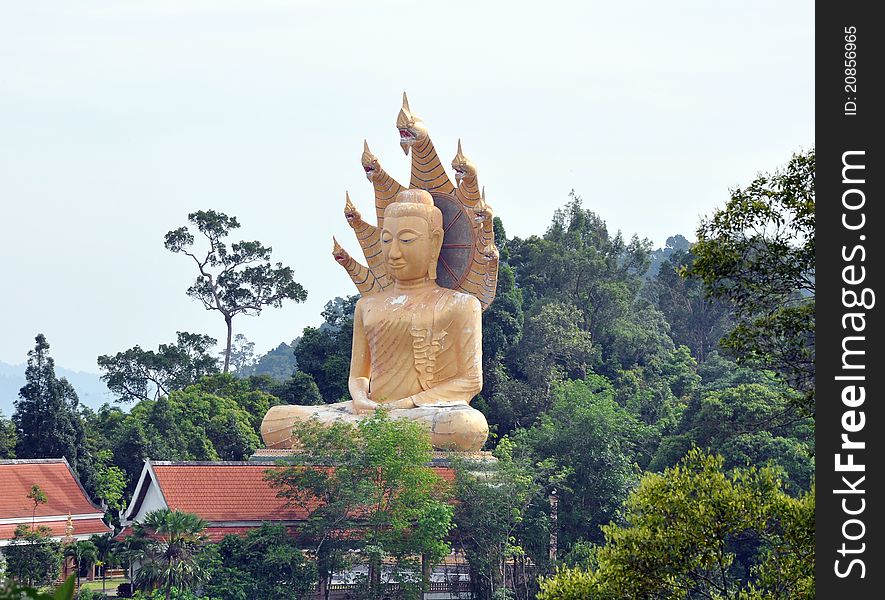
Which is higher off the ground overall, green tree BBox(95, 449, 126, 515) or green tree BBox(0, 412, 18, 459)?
green tree BBox(0, 412, 18, 459)

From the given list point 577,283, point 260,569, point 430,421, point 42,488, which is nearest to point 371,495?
point 260,569

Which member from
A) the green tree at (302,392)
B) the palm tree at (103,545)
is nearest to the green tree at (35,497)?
the palm tree at (103,545)

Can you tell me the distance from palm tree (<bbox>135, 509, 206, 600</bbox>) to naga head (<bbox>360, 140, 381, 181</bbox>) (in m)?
7.53

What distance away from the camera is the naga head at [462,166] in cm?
2667

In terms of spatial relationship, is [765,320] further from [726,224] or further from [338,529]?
[338,529]

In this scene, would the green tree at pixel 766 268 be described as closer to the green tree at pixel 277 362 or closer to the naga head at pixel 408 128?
the naga head at pixel 408 128

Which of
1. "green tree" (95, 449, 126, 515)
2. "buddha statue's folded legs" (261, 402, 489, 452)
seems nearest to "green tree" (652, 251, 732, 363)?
"green tree" (95, 449, 126, 515)

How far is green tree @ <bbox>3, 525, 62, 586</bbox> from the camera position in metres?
26.1

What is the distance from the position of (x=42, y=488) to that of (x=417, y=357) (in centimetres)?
739

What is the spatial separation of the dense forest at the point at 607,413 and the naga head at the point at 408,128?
18.0 ft

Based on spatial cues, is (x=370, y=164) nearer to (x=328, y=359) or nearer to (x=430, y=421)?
(x=430, y=421)

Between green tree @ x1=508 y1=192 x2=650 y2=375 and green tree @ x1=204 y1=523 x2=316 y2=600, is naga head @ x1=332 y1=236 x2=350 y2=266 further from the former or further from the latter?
green tree @ x1=508 y1=192 x2=650 y2=375

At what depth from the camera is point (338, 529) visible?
80.9 ft

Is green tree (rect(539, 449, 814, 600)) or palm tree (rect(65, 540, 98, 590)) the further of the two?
palm tree (rect(65, 540, 98, 590))
